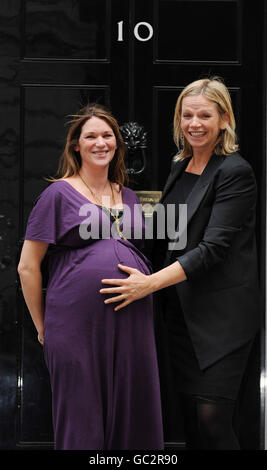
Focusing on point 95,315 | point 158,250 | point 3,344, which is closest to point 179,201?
point 158,250

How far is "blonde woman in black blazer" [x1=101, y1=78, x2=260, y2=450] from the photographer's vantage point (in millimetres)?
2670

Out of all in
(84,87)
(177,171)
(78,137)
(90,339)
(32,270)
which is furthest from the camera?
(84,87)

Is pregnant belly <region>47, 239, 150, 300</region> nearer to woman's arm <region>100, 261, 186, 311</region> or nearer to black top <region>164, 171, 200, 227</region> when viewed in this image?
woman's arm <region>100, 261, 186, 311</region>

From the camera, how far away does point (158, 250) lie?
3006 millimetres

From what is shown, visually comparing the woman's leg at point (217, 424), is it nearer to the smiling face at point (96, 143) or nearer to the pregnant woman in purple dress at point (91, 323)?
the pregnant woman in purple dress at point (91, 323)

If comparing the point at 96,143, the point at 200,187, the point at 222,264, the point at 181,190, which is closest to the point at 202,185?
the point at 200,187

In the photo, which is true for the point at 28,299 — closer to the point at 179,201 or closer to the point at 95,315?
the point at 95,315

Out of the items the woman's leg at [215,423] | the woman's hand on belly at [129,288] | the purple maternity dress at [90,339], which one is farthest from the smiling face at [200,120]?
→ the woman's leg at [215,423]

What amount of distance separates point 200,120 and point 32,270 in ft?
3.20

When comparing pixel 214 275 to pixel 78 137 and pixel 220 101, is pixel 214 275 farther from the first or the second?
pixel 78 137

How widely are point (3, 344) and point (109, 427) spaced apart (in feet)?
3.09

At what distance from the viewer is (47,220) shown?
106 inches

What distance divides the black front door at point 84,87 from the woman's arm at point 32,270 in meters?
0.59

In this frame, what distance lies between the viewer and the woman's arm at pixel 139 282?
2.65m
